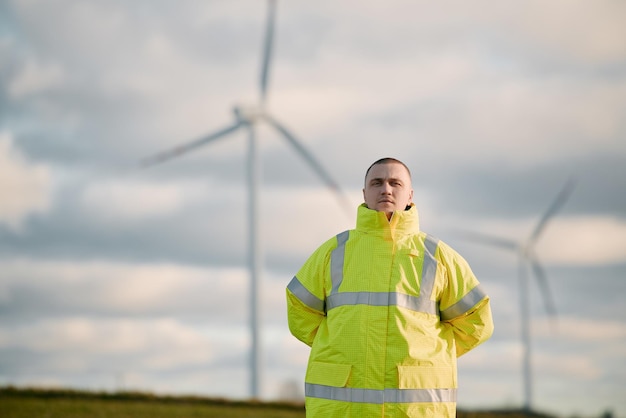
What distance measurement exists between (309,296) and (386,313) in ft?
2.50

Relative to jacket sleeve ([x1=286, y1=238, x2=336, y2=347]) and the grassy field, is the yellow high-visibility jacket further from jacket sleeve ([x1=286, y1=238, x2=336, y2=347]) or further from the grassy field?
the grassy field

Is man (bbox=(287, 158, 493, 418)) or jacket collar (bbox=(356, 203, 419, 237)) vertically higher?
jacket collar (bbox=(356, 203, 419, 237))

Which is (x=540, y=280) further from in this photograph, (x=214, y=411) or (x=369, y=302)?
(x=369, y=302)

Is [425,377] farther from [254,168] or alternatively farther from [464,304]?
[254,168]

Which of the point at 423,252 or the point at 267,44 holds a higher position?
the point at 267,44

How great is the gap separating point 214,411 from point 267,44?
1715cm

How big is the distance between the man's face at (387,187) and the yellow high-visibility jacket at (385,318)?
0.09 m

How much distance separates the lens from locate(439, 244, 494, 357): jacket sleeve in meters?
7.96

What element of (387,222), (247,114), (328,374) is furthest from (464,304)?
(247,114)

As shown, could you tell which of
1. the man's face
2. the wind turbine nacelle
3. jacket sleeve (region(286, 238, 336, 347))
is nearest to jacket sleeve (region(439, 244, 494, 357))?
the man's face

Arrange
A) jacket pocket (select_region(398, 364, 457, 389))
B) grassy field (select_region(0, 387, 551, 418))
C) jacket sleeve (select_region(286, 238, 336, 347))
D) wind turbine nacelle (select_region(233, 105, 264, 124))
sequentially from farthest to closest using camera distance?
wind turbine nacelle (select_region(233, 105, 264, 124)) → grassy field (select_region(0, 387, 551, 418)) → jacket sleeve (select_region(286, 238, 336, 347)) → jacket pocket (select_region(398, 364, 457, 389))

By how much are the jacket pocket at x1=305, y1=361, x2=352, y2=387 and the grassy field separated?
38.5 ft

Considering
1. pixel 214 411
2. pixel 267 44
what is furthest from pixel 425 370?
pixel 267 44

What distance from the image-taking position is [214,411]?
20531 millimetres
